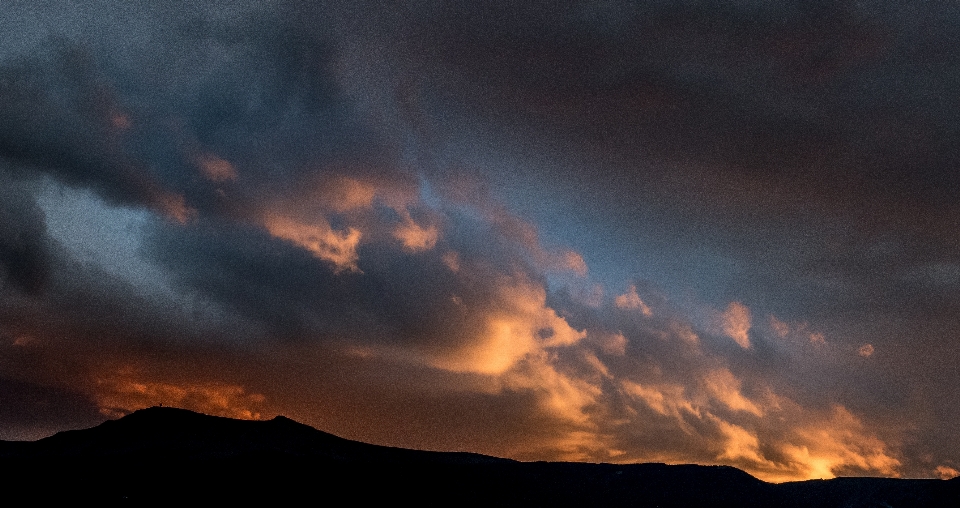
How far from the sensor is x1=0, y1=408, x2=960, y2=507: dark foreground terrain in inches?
3974

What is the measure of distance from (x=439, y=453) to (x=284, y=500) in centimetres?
3753

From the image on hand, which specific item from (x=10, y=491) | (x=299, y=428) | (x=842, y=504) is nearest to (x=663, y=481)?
(x=842, y=504)

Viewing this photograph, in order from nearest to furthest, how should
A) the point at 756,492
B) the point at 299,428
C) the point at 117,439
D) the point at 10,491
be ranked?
the point at 10,491, the point at 117,439, the point at 299,428, the point at 756,492

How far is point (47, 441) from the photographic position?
122 m

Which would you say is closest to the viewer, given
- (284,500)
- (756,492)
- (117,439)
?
(284,500)

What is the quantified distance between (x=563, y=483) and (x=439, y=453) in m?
23.4

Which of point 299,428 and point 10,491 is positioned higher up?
point 299,428

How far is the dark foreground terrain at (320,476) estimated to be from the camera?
10094 centimetres

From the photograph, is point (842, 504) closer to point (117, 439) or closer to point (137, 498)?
point (137, 498)

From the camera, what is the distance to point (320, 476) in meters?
111

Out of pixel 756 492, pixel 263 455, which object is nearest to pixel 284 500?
pixel 263 455

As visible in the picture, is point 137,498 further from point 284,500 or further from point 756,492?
point 756,492

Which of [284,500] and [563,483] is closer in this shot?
[284,500]

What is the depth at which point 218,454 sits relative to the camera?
4414 inches
